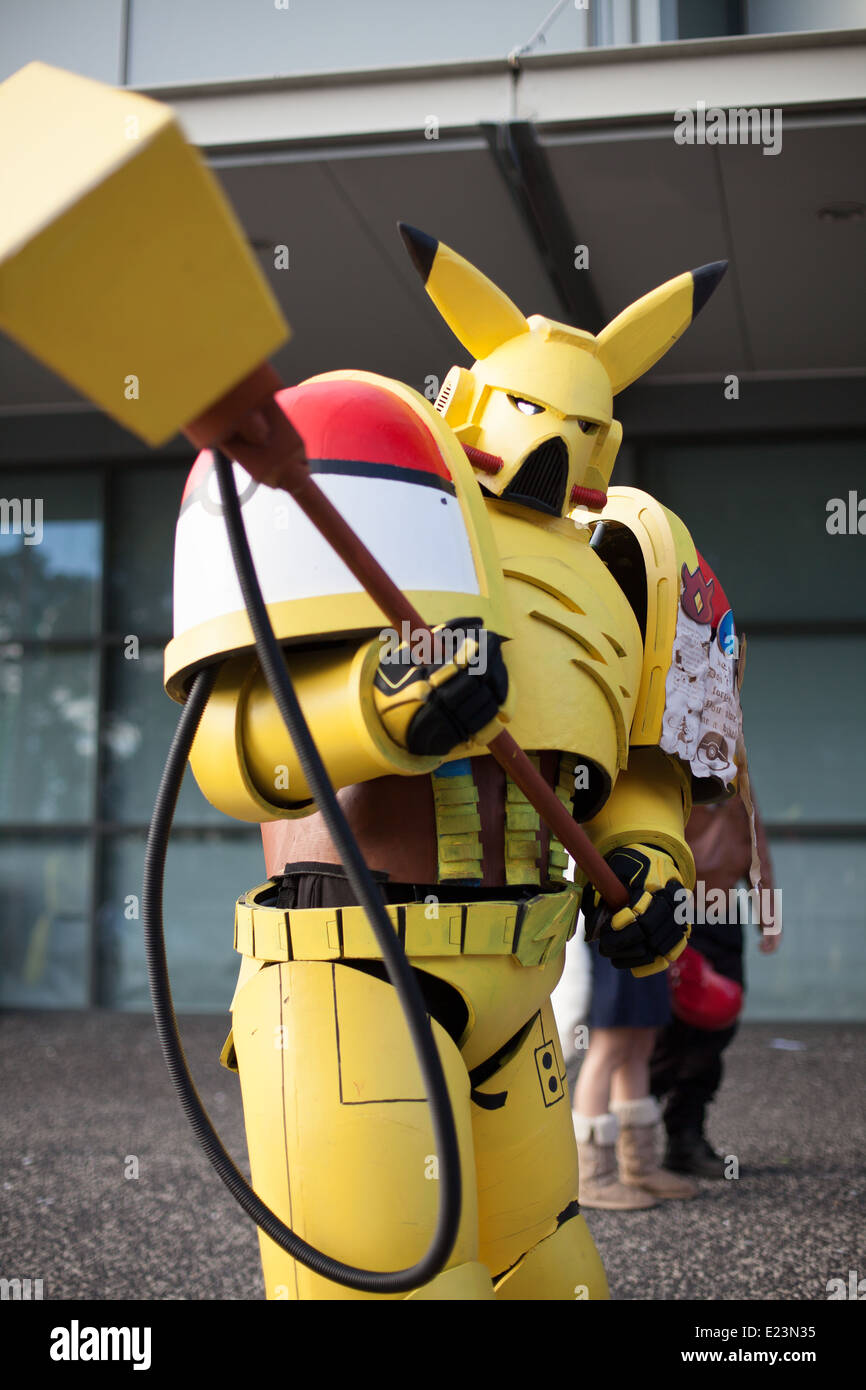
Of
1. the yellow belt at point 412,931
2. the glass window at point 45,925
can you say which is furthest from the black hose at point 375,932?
the glass window at point 45,925

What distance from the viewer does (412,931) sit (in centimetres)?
143

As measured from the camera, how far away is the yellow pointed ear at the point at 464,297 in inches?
65.9

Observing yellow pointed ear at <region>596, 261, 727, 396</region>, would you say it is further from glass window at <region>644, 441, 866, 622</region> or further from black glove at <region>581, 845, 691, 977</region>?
glass window at <region>644, 441, 866, 622</region>

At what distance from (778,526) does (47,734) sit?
427 cm

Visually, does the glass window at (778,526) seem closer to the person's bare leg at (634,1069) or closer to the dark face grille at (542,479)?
the person's bare leg at (634,1069)

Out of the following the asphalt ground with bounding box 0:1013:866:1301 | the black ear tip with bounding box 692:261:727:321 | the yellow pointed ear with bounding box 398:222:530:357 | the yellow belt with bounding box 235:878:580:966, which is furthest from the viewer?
the asphalt ground with bounding box 0:1013:866:1301

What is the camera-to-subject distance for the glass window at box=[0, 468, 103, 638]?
270 inches

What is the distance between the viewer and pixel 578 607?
1.66 m

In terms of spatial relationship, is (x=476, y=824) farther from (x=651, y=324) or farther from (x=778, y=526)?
(x=778, y=526)

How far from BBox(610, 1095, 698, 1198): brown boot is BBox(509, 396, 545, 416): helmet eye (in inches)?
90.3

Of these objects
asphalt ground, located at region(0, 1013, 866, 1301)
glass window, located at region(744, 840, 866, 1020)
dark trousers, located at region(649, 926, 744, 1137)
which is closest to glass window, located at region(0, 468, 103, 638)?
asphalt ground, located at region(0, 1013, 866, 1301)

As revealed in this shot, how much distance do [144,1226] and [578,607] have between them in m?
2.43

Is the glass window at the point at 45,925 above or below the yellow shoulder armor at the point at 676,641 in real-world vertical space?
below

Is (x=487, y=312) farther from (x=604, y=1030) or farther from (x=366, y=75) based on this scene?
(x=366, y=75)
